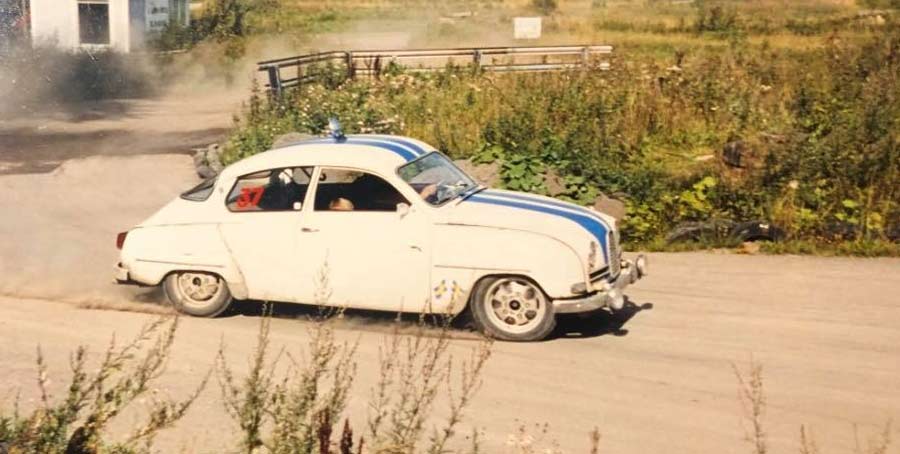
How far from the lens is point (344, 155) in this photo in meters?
11.6

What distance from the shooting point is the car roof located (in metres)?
11.5

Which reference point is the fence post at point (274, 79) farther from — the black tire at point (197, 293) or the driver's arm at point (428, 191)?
the driver's arm at point (428, 191)

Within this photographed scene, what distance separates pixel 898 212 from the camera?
50.1 feet

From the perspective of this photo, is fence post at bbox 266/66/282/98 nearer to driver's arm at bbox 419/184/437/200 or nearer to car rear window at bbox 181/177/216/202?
car rear window at bbox 181/177/216/202

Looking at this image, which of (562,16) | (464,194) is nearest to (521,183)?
(464,194)

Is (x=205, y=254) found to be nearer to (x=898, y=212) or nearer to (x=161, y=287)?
(x=161, y=287)

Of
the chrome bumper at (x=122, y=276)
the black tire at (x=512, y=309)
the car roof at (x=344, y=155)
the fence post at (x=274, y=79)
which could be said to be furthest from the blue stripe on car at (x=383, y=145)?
the fence post at (x=274, y=79)

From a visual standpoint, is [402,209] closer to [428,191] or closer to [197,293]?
[428,191]

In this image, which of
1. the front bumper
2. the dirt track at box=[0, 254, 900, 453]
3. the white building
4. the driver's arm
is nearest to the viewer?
the dirt track at box=[0, 254, 900, 453]

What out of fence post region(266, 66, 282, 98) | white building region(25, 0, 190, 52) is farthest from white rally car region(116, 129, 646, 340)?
white building region(25, 0, 190, 52)

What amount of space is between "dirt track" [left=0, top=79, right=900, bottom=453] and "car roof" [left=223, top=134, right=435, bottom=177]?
4.61 ft

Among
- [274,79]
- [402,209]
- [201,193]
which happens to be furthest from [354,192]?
[274,79]

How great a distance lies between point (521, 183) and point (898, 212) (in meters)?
4.49

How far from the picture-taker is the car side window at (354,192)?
11.4 meters
